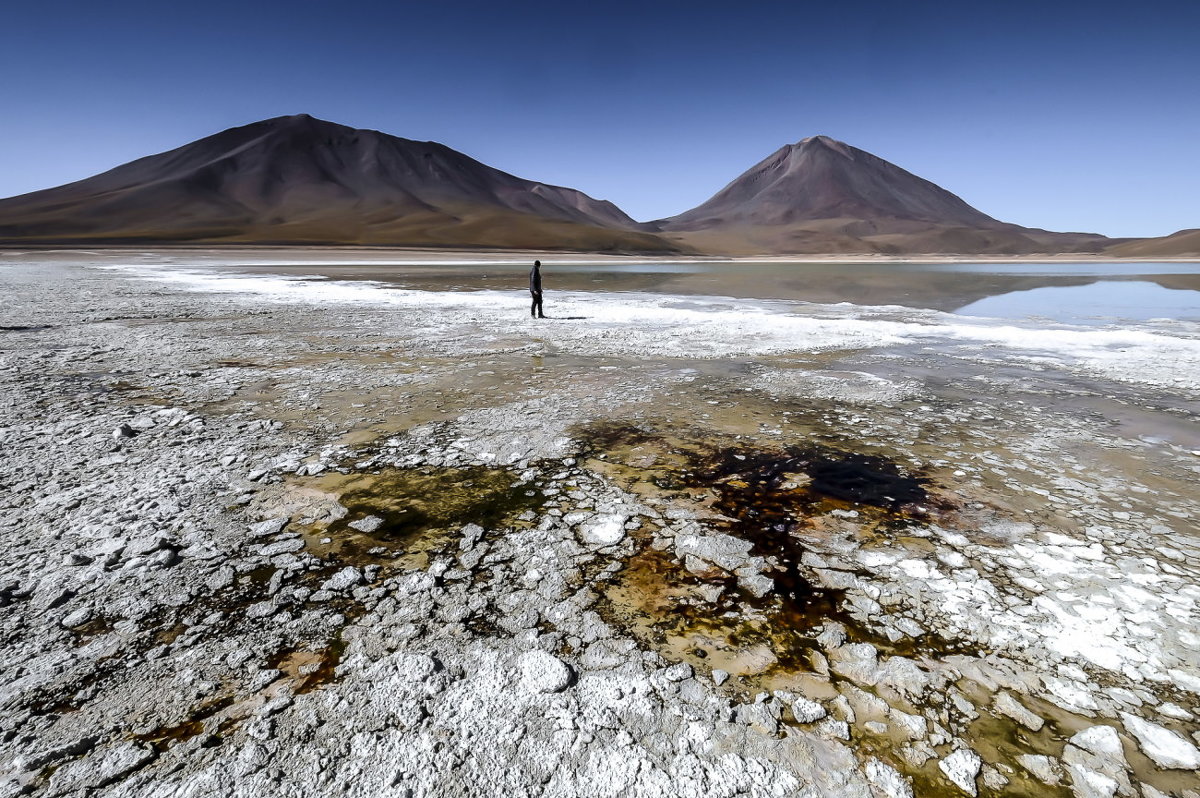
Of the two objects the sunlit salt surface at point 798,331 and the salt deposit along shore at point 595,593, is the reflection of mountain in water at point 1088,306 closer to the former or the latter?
the sunlit salt surface at point 798,331

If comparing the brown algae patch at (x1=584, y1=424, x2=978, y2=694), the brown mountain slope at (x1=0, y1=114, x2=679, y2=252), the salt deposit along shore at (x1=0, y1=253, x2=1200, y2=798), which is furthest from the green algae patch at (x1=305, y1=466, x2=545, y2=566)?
the brown mountain slope at (x1=0, y1=114, x2=679, y2=252)

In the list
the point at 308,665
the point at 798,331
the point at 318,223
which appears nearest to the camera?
the point at 308,665

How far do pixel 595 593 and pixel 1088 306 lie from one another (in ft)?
76.2

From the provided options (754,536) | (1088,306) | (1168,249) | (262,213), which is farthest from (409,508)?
(262,213)

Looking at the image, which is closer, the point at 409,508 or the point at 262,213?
the point at 409,508

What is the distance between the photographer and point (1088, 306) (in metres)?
19.1

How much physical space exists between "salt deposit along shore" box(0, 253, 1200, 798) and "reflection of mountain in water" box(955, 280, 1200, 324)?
1125cm

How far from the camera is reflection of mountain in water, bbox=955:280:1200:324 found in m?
16.0

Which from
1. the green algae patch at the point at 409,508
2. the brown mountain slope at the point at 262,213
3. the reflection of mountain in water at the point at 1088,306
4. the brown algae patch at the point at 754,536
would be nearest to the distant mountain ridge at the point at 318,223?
the brown mountain slope at the point at 262,213

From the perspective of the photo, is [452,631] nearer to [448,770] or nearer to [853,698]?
[448,770]

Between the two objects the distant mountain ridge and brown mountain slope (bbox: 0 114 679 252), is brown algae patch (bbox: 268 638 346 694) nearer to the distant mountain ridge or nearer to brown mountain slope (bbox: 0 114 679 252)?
the distant mountain ridge

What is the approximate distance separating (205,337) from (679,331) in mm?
9297

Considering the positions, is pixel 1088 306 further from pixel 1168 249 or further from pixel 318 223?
pixel 1168 249

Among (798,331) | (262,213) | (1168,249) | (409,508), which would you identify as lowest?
(1168,249)
